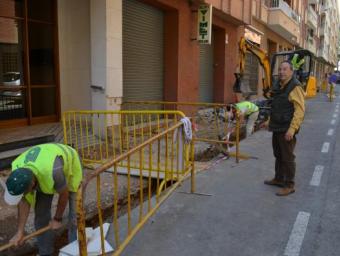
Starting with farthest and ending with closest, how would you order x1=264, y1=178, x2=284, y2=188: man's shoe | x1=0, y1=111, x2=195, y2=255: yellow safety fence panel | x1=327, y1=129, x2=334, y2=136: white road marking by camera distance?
x1=327, y1=129, x2=334, y2=136: white road marking
x1=264, y1=178, x2=284, y2=188: man's shoe
x1=0, y1=111, x2=195, y2=255: yellow safety fence panel

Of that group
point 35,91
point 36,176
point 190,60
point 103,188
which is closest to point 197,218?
point 103,188

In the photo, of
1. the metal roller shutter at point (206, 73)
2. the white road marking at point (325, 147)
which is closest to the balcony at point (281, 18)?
the metal roller shutter at point (206, 73)

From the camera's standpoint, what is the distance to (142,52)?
11.6 meters

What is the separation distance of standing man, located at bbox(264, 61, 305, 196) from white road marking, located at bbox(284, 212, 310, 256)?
0.87 metres

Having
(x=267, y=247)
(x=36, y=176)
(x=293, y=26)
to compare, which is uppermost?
(x=293, y=26)

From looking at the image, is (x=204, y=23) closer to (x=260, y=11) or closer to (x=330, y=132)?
(x=330, y=132)

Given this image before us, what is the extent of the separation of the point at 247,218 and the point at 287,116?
65.2 inches

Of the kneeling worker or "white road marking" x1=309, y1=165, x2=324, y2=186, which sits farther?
the kneeling worker

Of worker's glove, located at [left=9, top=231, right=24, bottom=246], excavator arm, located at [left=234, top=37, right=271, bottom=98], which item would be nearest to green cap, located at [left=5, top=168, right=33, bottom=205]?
worker's glove, located at [left=9, top=231, right=24, bottom=246]

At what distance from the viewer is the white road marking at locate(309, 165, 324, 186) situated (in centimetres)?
633

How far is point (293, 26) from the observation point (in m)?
27.5

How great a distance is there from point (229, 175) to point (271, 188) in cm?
91

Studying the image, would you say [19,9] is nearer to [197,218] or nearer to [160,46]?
[160,46]

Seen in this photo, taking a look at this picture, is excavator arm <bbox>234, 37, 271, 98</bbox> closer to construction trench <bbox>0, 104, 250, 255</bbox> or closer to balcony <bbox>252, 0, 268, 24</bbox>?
balcony <bbox>252, 0, 268, 24</bbox>
